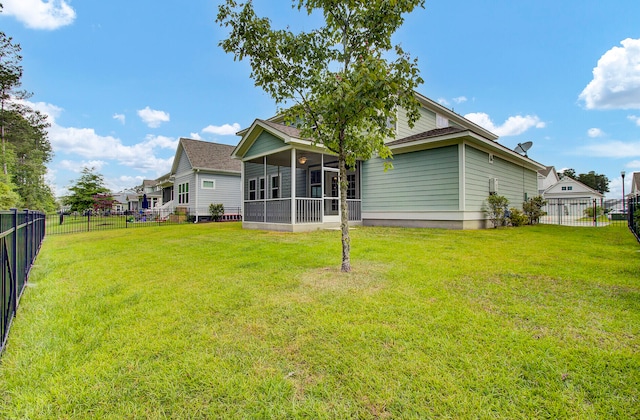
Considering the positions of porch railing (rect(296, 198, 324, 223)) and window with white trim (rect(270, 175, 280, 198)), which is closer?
porch railing (rect(296, 198, 324, 223))

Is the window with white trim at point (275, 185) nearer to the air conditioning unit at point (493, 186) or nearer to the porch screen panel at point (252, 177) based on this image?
the porch screen panel at point (252, 177)

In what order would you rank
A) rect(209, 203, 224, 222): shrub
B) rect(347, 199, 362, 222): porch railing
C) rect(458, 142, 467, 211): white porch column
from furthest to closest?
rect(209, 203, 224, 222): shrub, rect(347, 199, 362, 222): porch railing, rect(458, 142, 467, 211): white porch column

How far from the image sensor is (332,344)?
2.33 meters

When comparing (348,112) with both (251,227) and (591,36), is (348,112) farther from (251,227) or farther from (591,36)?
(591,36)

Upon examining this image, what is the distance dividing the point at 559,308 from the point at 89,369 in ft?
14.4

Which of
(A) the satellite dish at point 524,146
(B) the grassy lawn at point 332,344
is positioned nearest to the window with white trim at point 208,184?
(B) the grassy lawn at point 332,344

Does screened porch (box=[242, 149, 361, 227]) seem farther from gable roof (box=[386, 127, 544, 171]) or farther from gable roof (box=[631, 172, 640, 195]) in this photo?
gable roof (box=[631, 172, 640, 195])

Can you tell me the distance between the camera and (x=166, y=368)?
80.8 inches

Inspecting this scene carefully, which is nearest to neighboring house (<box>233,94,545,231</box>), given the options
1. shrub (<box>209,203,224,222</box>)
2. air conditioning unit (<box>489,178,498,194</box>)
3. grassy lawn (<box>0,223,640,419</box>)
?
air conditioning unit (<box>489,178,498,194</box>)

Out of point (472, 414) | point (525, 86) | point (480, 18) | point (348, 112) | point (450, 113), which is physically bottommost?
point (472, 414)

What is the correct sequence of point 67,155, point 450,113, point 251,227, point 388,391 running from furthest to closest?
point 67,155 < point 450,113 < point 251,227 < point 388,391

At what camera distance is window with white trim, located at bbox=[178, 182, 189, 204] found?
20.9 metres

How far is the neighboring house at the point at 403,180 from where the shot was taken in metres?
10.1

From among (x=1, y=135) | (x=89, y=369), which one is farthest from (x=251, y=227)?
(x=1, y=135)
